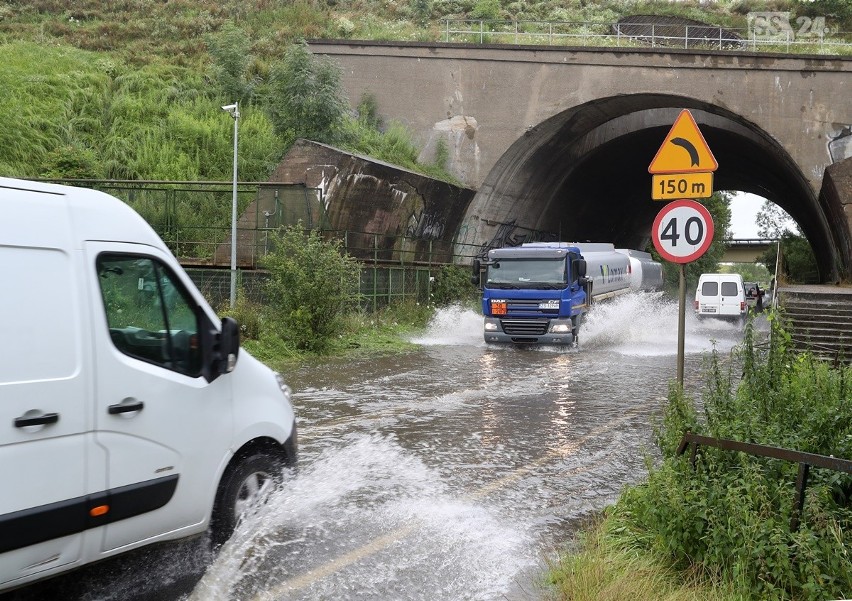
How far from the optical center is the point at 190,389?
539 centimetres

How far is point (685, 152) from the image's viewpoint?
882cm

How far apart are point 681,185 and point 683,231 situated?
1.54 feet

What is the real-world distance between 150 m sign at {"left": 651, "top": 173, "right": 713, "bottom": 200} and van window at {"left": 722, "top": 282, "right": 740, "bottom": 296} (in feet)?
87.8

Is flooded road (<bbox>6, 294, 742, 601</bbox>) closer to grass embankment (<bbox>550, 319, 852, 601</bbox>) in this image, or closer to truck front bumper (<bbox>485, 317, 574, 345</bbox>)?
grass embankment (<bbox>550, 319, 852, 601</bbox>)

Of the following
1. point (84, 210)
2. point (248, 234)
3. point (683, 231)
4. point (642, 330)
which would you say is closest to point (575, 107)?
point (642, 330)

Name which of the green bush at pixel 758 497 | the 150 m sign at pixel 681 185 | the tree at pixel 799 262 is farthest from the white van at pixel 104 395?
the tree at pixel 799 262

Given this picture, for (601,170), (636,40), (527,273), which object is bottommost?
(527,273)

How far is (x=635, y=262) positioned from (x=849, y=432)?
3159 cm

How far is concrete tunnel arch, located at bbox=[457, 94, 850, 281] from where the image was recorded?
33.6 metres

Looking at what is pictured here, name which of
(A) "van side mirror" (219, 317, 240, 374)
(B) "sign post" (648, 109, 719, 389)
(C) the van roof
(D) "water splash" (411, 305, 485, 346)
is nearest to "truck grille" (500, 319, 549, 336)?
(D) "water splash" (411, 305, 485, 346)

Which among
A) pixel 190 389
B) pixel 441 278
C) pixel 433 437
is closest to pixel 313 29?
pixel 441 278

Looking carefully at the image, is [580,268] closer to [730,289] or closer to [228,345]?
[730,289]

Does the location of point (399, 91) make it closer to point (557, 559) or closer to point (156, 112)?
point (156, 112)

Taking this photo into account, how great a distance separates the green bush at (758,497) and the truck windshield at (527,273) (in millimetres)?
16112
